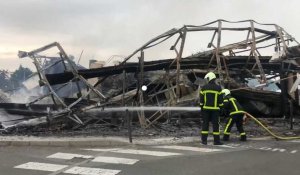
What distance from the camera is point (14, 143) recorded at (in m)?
11.5

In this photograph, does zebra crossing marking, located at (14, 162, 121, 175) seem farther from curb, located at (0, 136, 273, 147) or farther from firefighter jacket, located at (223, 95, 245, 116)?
firefighter jacket, located at (223, 95, 245, 116)

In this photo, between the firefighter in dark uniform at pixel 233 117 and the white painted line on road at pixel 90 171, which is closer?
the white painted line on road at pixel 90 171

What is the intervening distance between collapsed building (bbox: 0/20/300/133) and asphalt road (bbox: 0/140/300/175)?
3794mm

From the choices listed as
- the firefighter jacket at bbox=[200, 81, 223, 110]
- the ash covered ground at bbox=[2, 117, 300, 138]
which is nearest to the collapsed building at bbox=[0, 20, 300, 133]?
the ash covered ground at bbox=[2, 117, 300, 138]

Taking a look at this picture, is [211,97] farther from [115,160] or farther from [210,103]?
[115,160]

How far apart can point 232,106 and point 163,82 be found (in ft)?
13.1

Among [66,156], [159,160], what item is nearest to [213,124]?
[159,160]

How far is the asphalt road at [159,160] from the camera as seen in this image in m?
8.19

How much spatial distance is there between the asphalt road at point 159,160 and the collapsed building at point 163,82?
379 cm

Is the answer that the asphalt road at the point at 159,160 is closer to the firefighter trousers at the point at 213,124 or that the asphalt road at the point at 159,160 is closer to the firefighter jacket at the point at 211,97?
the firefighter trousers at the point at 213,124

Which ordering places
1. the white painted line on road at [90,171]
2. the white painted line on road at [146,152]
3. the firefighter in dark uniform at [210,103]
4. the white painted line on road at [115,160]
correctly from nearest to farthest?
the white painted line on road at [90,171] < the white painted line on road at [115,160] < the white painted line on road at [146,152] < the firefighter in dark uniform at [210,103]

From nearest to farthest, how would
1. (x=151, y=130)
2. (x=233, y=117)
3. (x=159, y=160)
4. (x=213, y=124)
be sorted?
(x=159, y=160) < (x=213, y=124) < (x=233, y=117) < (x=151, y=130)

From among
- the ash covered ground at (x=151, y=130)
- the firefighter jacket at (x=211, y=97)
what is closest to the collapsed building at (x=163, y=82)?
the ash covered ground at (x=151, y=130)

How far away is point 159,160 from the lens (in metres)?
9.17
